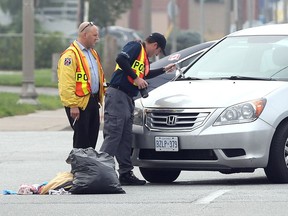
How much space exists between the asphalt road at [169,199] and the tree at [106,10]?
39931 mm

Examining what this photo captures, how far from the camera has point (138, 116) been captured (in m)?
13.6

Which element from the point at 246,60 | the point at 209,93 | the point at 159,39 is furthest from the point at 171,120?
the point at 246,60

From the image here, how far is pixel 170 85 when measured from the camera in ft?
45.3

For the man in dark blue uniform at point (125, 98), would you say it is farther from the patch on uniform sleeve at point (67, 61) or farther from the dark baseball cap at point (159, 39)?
the patch on uniform sleeve at point (67, 61)

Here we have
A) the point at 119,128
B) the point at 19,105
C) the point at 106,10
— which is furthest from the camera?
the point at 106,10

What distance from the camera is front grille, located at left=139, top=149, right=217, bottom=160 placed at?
12917 mm

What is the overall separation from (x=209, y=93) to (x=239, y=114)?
18.6 inches

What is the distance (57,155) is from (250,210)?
7662mm

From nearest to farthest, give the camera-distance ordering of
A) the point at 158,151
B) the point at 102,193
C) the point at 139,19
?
the point at 102,193
the point at 158,151
the point at 139,19

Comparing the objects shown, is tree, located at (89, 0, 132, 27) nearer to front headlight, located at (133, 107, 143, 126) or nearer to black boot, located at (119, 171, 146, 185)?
front headlight, located at (133, 107, 143, 126)

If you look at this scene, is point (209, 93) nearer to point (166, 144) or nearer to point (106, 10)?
point (166, 144)

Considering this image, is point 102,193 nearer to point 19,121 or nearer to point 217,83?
point 217,83

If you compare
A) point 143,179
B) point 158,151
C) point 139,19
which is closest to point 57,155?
point 143,179

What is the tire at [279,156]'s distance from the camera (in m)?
12.9
